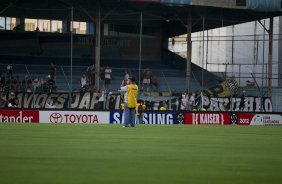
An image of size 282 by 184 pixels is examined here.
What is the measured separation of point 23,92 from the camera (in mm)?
38938

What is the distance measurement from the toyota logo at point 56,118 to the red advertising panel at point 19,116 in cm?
76

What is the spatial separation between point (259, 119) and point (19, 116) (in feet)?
43.5

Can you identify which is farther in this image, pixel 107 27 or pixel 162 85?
pixel 107 27

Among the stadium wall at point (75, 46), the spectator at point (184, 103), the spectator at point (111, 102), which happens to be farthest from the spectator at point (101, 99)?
the stadium wall at point (75, 46)

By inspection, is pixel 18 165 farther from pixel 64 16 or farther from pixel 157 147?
pixel 64 16

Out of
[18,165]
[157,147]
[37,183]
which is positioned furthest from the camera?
[157,147]

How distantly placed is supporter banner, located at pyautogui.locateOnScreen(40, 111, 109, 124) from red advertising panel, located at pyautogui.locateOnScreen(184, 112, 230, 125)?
15.0 ft

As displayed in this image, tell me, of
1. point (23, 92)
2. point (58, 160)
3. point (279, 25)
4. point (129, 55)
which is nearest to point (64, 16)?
point (129, 55)

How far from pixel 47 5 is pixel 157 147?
3287cm

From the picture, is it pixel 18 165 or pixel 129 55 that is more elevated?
pixel 129 55

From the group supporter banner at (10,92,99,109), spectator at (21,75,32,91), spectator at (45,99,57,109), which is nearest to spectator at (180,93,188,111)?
supporter banner at (10,92,99,109)

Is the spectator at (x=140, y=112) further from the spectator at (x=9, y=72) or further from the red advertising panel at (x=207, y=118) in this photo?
the spectator at (x=9, y=72)

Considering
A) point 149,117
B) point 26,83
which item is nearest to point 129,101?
point 149,117

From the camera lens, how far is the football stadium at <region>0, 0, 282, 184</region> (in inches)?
601
